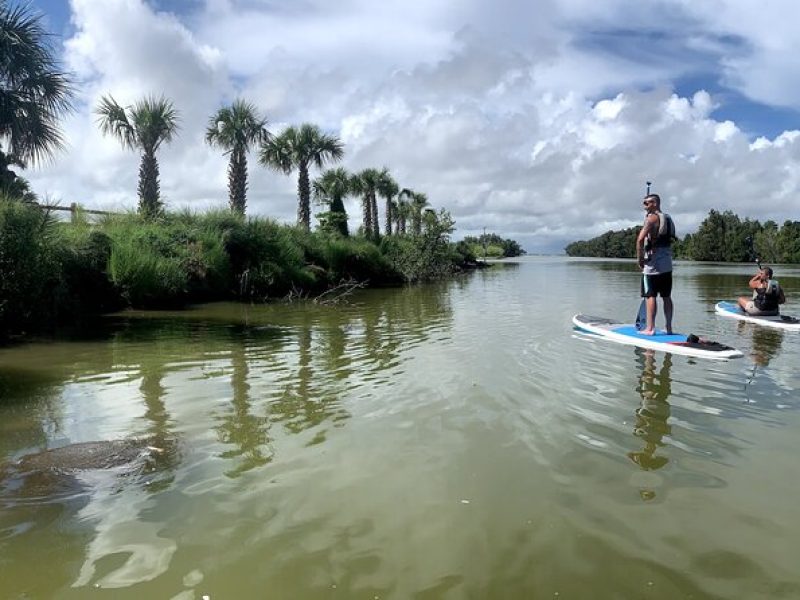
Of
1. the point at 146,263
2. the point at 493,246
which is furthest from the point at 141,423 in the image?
the point at 493,246

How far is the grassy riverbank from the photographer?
11.5 meters

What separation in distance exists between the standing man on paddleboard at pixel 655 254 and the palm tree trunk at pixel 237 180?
23.2 metres

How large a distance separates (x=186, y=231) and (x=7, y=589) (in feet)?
62.6

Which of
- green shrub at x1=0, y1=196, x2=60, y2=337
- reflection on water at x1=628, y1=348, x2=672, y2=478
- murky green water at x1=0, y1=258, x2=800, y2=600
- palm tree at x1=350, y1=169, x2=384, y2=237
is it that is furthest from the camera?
palm tree at x1=350, y1=169, x2=384, y2=237

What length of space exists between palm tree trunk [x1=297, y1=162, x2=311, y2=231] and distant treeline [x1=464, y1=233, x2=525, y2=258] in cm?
7442

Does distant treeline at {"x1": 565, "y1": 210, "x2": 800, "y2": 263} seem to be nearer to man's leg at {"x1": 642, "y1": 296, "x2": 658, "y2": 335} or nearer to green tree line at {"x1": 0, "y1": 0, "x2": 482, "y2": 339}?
green tree line at {"x1": 0, "y1": 0, "x2": 482, "y2": 339}

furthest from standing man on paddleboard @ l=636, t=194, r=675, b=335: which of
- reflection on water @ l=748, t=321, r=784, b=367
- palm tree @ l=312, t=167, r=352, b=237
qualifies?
palm tree @ l=312, t=167, r=352, b=237

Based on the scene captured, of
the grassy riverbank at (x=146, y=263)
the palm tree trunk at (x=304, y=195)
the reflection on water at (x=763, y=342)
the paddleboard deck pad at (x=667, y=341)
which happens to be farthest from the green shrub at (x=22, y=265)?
the palm tree trunk at (x=304, y=195)

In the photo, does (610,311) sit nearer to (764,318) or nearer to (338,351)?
(764,318)

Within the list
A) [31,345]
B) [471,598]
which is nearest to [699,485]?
[471,598]

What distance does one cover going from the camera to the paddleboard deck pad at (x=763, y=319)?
1328 cm

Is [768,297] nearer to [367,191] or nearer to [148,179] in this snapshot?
[148,179]

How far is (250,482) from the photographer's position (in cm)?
446

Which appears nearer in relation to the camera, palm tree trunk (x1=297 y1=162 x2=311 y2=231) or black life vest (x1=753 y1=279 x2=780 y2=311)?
black life vest (x1=753 y1=279 x2=780 y2=311)
